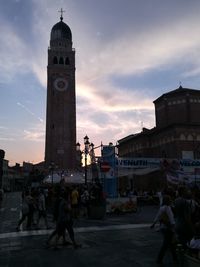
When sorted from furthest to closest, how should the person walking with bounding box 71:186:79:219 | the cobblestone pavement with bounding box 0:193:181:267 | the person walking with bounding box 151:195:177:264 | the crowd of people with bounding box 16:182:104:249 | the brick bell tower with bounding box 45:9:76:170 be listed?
the brick bell tower with bounding box 45:9:76:170
the person walking with bounding box 71:186:79:219
the crowd of people with bounding box 16:182:104:249
the cobblestone pavement with bounding box 0:193:181:267
the person walking with bounding box 151:195:177:264

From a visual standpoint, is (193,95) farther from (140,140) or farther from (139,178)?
(139,178)

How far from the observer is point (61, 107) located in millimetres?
77875

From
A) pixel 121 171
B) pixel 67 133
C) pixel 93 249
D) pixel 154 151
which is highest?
pixel 67 133

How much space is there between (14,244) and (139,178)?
4778cm

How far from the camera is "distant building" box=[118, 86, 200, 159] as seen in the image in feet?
165

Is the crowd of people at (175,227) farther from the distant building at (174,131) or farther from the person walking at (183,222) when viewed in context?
the distant building at (174,131)

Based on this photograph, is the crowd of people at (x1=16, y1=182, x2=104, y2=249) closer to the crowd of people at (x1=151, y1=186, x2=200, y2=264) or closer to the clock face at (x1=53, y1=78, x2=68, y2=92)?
the crowd of people at (x1=151, y1=186, x2=200, y2=264)

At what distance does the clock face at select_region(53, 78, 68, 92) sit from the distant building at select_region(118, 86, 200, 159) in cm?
2204

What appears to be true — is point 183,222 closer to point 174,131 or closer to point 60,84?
point 174,131

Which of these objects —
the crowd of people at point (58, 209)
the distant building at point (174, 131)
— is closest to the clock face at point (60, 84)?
the distant building at point (174, 131)

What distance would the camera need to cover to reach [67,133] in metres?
76.8

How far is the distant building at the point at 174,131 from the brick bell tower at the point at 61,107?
15.6 meters

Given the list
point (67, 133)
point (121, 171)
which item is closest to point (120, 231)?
point (121, 171)

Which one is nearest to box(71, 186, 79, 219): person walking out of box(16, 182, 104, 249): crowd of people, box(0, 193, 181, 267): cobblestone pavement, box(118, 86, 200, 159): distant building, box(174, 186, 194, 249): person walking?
box(16, 182, 104, 249): crowd of people
